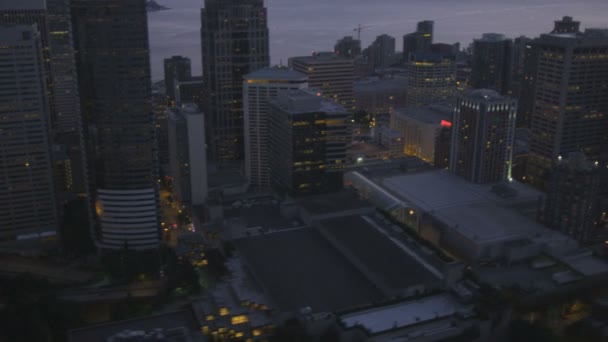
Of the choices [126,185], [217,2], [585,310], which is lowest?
[585,310]

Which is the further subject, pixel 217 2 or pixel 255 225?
pixel 217 2

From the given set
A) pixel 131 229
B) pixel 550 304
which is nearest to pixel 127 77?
pixel 131 229

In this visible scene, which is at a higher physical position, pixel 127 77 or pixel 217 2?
pixel 217 2

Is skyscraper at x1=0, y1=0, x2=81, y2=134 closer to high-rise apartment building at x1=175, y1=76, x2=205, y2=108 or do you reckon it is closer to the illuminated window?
high-rise apartment building at x1=175, y1=76, x2=205, y2=108

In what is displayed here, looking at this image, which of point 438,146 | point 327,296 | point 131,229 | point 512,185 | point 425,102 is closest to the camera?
point 327,296

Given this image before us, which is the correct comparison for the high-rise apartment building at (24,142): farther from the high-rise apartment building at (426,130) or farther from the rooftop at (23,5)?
the high-rise apartment building at (426,130)

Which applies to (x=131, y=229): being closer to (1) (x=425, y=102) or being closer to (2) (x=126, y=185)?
(2) (x=126, y=185)
